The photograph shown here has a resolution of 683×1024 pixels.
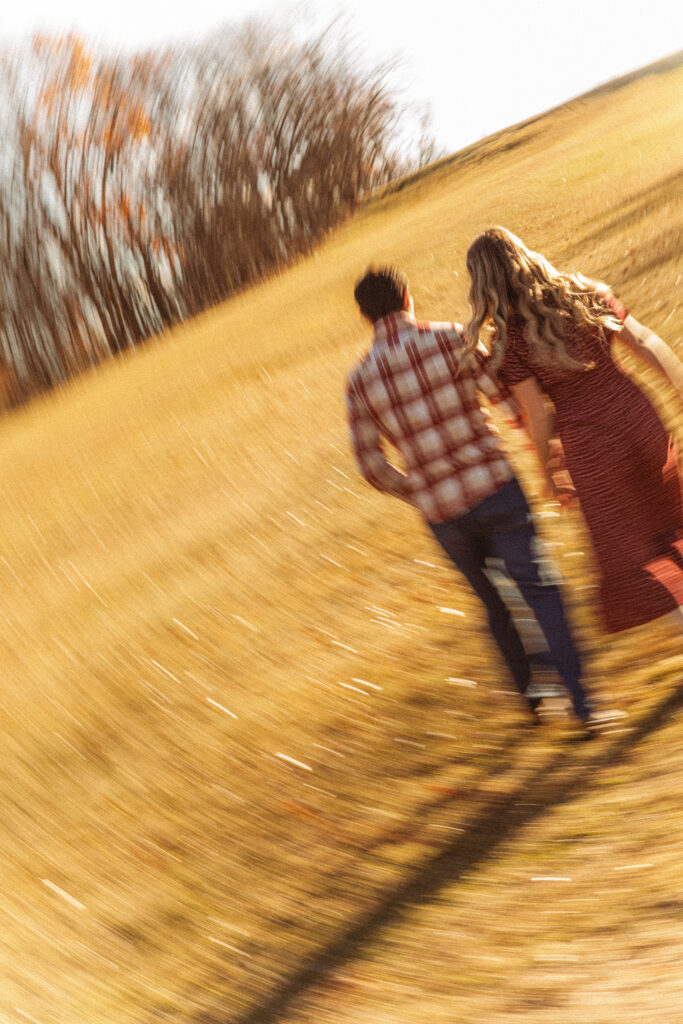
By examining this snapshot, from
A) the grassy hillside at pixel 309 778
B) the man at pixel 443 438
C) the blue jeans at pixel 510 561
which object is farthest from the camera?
the blue jeans at pixel 510 561

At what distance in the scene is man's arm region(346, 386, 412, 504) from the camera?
4105 millimetres

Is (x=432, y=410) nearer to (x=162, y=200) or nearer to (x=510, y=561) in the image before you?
(x=510, y=561)

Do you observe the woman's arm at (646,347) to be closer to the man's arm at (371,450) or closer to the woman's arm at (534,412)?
the woman's arm at (534,412)

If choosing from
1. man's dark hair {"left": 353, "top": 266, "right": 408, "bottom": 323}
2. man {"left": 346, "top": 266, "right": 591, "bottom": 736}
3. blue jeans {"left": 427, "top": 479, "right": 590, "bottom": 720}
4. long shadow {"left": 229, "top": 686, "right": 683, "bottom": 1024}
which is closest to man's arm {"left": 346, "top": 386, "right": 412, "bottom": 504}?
man {"left": 346, "top": 266, "right": 591, "bottom": 736}

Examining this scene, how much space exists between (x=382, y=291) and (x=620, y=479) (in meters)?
1.21

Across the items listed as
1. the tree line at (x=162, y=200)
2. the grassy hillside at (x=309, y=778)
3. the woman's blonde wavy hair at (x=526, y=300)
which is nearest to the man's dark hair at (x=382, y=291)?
the woman's blonde wavy hair at (x=526, y=300)

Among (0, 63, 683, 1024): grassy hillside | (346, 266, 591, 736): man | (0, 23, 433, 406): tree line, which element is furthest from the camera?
(0, 23, 433, 406): tree line

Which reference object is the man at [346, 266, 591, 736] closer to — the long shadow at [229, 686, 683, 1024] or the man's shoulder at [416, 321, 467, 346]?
the man's shoulder at [416, 321, 467, 346]

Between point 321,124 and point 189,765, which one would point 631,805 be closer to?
point 189,765

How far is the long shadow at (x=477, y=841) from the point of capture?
395cm

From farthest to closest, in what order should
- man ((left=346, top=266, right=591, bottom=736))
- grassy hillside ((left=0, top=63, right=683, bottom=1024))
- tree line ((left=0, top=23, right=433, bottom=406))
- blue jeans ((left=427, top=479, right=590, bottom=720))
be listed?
tree line ((left=0, top=23, right=433, bottom=406)) < blue jeans ((left=427, top=479, right=590, bottom=720)) < man ((left=346, top=266, right=591, bottom=736)) < grassy hillside ((left=0, top=63, right=683, bottom=1024))

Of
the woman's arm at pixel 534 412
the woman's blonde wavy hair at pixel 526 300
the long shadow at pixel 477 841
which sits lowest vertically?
the long shadow at pixel 477 841

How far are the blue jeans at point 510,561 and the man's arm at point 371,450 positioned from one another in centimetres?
22

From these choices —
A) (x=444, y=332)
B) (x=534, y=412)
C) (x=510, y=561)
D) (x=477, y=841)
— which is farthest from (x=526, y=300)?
(x=477, y=841)
